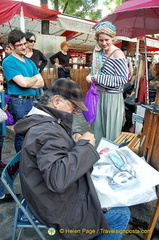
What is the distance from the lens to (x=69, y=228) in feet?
3.77

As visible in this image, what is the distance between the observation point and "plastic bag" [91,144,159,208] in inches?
48.3

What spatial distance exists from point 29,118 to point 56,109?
0.18 m

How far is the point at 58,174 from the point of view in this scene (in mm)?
948

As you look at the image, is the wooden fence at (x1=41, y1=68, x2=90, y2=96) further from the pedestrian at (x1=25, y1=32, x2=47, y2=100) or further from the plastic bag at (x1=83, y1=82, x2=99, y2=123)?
the plastic bag at (x1=83, y1=82, x2=99, y2=123)

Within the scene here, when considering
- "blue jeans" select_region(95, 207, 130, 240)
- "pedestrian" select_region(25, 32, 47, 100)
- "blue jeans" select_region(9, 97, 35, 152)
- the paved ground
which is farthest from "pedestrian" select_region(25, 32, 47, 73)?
→ "blue jeans" select_region(95, 207, 130, 240)

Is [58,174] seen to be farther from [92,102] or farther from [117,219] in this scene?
[92,102]

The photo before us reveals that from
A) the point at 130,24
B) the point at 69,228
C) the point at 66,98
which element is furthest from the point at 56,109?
the point at 130,24

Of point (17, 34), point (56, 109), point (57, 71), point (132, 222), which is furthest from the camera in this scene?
point (57, 71)

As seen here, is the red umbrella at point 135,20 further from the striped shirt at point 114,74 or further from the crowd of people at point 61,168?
the crowd of people at point 61,168

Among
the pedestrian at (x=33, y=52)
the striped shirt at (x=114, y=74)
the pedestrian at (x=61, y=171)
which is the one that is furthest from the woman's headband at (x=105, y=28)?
the pedestrian at (x=33, y=52)

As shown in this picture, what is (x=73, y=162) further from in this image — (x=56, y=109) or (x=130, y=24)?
(x=130, y=24)

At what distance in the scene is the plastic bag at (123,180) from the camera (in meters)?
1.23

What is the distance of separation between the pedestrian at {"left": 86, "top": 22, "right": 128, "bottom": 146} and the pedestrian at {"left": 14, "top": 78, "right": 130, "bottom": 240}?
1076 mm

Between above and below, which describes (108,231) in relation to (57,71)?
below
